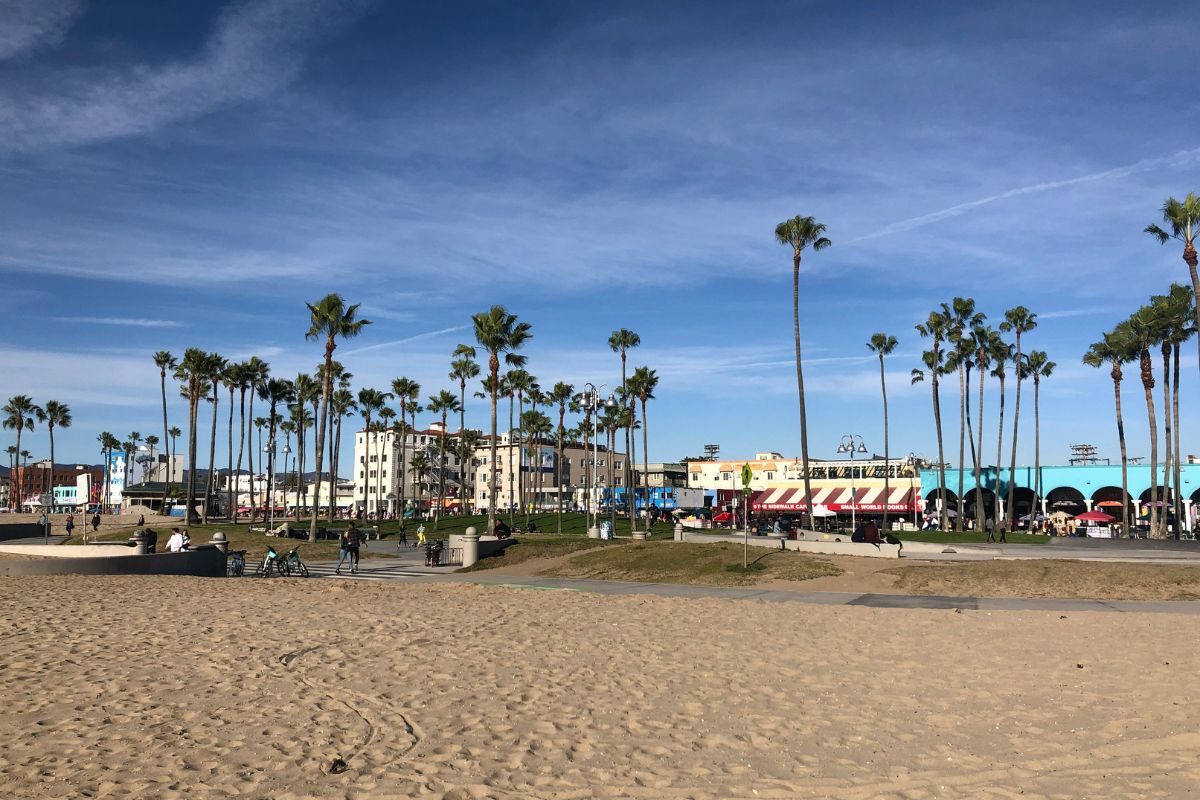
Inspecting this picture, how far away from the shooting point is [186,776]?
277 inches

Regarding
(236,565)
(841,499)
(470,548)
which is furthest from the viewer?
(841,499)

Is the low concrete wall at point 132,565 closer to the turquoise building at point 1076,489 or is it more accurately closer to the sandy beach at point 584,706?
the sandy beach at point 584,706

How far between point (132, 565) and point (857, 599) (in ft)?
69.9

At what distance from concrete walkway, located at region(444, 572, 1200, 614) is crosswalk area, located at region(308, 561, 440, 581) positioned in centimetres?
369

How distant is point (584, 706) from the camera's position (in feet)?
32.2

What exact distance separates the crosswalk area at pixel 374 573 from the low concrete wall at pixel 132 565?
3286 mm

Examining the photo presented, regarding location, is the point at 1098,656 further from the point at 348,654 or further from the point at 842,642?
the point at 348,654

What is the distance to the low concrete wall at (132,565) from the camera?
2578cm

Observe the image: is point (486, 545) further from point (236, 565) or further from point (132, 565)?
point (132, 565)

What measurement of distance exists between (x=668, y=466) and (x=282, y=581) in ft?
378

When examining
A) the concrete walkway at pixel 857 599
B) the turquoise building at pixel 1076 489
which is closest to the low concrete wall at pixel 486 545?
the concrete walkway at pixel 857 599

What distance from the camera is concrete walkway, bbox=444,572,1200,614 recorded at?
19.7 metres

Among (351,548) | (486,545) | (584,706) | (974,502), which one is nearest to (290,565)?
(351,548)

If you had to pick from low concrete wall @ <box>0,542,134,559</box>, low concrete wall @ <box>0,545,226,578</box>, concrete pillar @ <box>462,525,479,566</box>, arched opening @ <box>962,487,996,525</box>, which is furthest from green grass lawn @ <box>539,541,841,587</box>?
arched opening @ <box>962,487,996,525</box>
